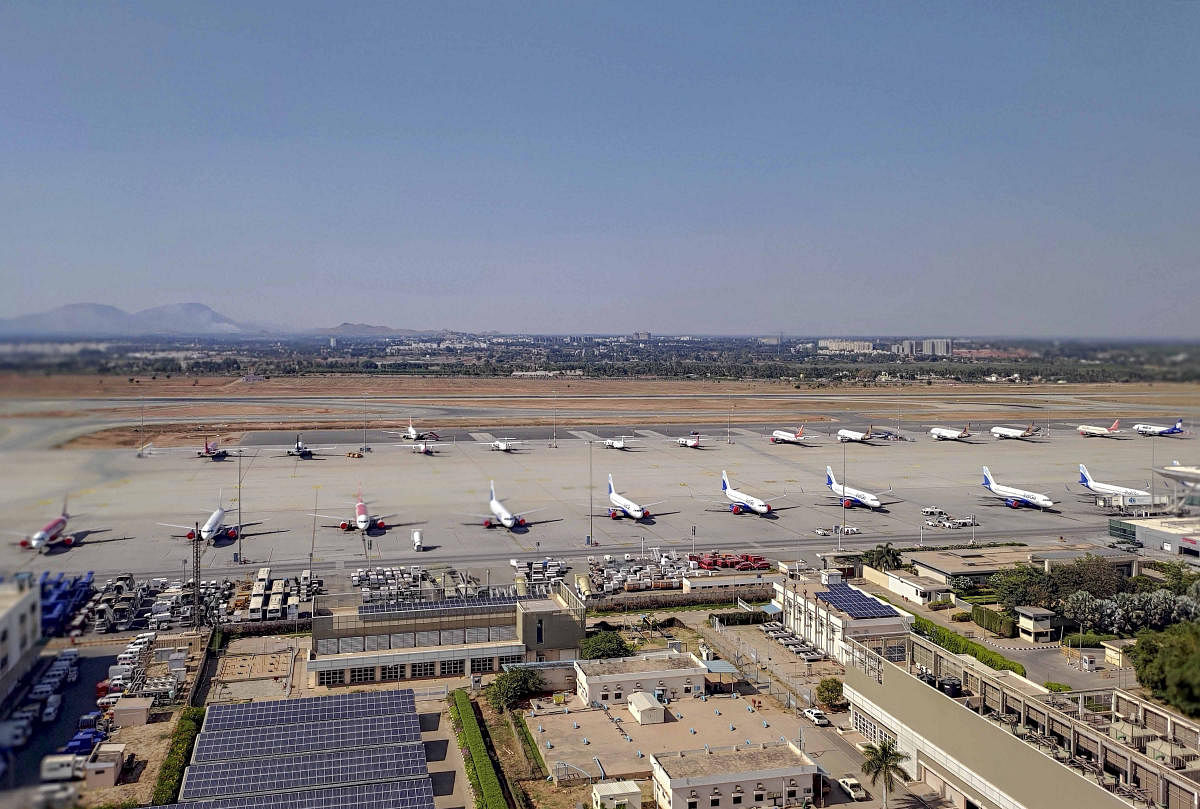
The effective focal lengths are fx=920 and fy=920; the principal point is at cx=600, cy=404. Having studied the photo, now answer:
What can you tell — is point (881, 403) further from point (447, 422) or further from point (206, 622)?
point (206, 622)

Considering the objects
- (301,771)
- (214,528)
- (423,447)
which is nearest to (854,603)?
Result: (301,771)

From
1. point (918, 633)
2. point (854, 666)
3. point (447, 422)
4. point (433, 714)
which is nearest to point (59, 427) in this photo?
point (433, 714)

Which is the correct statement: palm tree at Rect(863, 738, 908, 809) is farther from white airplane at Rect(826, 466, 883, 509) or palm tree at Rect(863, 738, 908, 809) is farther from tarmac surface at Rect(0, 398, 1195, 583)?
white airplane at Rect(826, 466, 883, 509)

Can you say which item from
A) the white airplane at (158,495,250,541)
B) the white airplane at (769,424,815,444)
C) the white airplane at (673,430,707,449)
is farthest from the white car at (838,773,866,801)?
the white airplane at (769,424,815,444)

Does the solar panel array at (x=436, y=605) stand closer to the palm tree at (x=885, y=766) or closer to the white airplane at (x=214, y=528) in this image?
the palm tree at (x=885, y=766)

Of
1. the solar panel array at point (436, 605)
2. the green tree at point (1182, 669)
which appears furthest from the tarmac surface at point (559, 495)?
the green tree at point (1182, 669)

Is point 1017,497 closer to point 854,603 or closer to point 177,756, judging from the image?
point 854,603
